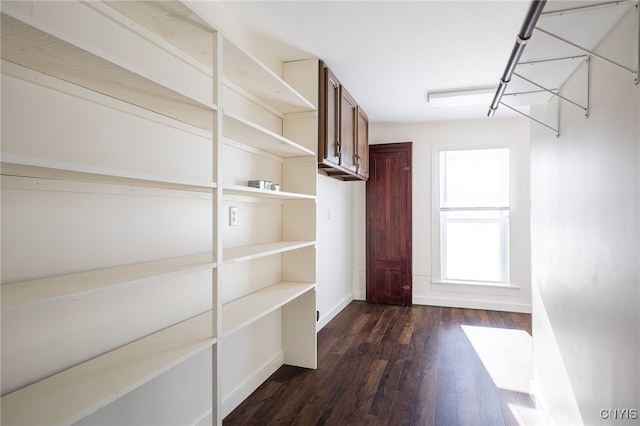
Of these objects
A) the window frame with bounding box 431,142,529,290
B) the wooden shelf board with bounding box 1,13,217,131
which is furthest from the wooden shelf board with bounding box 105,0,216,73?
the window frame with bounding box 431,142,529,290

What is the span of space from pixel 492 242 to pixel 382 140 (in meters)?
1.99

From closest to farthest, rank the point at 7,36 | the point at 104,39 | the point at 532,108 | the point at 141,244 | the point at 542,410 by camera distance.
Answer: the point at 7,36
the point at 104,39
the point at 141,244
the point at 542,410
the point at 532,108

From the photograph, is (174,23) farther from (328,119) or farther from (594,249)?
(594,249)

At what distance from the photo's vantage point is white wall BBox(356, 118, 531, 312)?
14.3 ft

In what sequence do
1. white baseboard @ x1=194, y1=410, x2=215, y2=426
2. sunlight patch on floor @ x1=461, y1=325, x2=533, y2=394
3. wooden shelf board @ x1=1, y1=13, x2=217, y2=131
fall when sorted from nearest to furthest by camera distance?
1. wooden shelf board @ x1=1, y1=13, x2=217, y2=131
2. white baseboard @ x1=194, y1=410, x2=215, y2=426
3. sunlight patch on floor @ x1=461, y1=325, x2=533, y2=394

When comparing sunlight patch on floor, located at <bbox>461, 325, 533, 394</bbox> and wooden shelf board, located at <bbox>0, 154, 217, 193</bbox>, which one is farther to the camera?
sunlight patch on floor, located at <bbox>461, 325, 533, 394</bbox>

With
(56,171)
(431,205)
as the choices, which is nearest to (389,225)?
(431,205)


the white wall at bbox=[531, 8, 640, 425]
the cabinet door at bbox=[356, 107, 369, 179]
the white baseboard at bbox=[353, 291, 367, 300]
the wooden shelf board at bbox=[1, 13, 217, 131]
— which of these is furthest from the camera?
the white baseboard at bbox=[353, 291, 367, 300]

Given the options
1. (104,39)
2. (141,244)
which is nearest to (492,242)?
(141,244)

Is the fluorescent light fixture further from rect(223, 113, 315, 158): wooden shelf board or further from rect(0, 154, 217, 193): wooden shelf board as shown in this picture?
rect(0, 154, 217, 193): wooden shelf board

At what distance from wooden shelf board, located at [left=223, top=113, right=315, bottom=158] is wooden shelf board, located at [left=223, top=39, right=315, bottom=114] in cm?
33

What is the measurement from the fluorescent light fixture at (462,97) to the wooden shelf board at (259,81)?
1538mm

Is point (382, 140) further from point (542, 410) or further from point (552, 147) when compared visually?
point (542, 410)

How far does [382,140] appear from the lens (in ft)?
16.1
